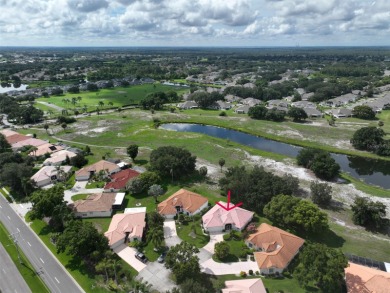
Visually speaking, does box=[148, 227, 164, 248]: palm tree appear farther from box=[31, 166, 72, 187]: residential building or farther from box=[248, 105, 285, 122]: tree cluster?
box=[248, 105, 285, 122]: tree cluster

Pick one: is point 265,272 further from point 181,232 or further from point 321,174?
point 321,174

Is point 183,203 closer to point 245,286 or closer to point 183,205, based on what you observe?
point 183,205

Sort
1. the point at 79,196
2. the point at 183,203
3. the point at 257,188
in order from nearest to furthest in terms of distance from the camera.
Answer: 1. the point at 257,188
2. the point at 183,203
3. the point at 79,196

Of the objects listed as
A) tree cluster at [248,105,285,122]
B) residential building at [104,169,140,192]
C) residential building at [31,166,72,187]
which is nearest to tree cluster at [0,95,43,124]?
residential building at [31,166,72,187]

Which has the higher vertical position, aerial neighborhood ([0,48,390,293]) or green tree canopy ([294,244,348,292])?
green tree canopy ([294,244,348,292])

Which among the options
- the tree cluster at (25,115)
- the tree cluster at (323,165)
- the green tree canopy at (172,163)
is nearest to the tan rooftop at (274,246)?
the green tree canopy at (172,163)

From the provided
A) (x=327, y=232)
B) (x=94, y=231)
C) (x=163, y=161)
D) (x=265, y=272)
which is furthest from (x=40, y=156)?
(x=327, y=232)

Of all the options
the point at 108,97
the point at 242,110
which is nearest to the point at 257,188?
the point at 242,110
